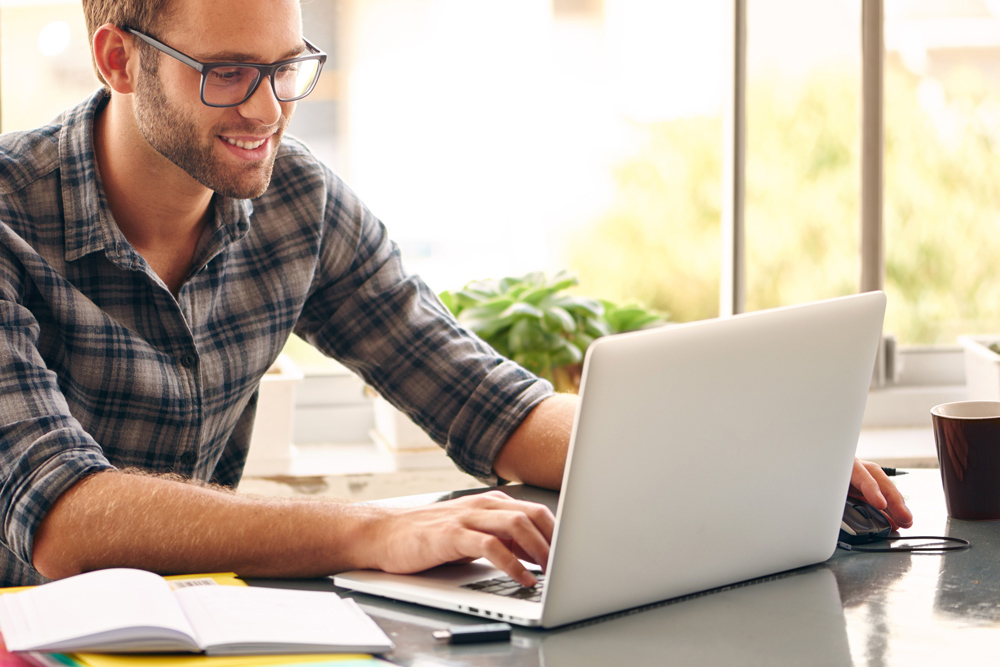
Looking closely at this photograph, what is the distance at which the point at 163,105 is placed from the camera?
4.49 ft

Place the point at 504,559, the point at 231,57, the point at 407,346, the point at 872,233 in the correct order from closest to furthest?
the point at 504,559, the point at 231,57, the point at 407,346, the point at 872,233

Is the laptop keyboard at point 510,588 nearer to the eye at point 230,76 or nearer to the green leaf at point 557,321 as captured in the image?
the eye at point 230,76

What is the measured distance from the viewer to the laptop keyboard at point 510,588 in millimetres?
906

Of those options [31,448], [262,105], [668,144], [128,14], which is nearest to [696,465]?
[31,448]

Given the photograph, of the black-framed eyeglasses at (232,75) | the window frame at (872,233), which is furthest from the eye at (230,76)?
the window frame at (872,233)

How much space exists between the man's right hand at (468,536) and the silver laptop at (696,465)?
2 centimetres

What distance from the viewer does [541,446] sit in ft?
4.45

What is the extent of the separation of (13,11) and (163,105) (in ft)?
4.01

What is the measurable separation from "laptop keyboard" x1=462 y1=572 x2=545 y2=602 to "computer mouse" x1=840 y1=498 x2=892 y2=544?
33 cm

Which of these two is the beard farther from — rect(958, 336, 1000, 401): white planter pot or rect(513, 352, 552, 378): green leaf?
rect(958, 336, 1000, 401): white planter pot

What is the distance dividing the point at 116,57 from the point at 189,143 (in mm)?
163

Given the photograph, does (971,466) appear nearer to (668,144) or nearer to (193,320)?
(193,320)

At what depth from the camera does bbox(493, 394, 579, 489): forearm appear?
4.37 feet

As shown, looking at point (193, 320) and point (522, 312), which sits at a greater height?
point (193, 320)
